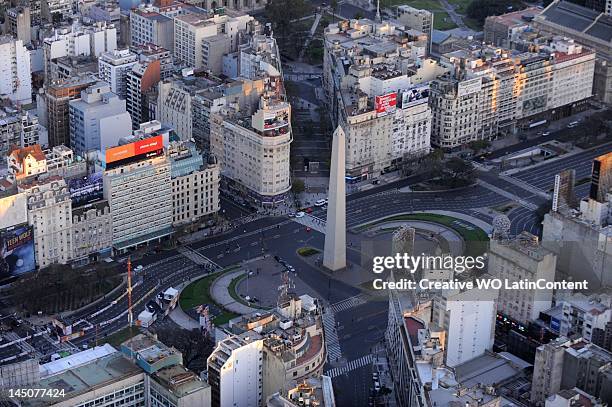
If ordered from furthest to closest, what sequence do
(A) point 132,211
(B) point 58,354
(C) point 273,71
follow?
(C) point 273,71, (A) point 132,211, (B) point 58,354

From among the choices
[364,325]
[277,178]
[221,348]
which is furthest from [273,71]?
Result: [221,348]

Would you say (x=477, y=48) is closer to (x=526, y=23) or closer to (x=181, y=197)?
(x=526, y=23)

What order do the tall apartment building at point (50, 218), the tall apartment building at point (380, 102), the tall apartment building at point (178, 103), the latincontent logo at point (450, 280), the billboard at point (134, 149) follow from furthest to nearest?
the tall apartment building at point (178, 103)
the tall apartment building at point (380, 102)
the billboard at point (134, 149)
the tall apartment building at point (50, 218)
the latincontent logo at point (450, 280)

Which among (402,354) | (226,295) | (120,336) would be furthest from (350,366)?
(120,336)

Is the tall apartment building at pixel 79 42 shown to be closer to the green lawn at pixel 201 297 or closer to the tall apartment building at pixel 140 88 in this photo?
the tall apartment building at pixel 140 88

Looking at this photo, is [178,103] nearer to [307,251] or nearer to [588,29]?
[307,251]

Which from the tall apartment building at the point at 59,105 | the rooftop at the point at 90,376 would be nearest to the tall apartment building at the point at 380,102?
the tall apartment building at the point at 59,105

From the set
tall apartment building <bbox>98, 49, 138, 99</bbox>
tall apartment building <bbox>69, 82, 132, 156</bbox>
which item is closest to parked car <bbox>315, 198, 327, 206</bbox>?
tall apartment building <bbox>69, 82, 132, 156</bbox>

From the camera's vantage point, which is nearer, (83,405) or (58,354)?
(83,405)
